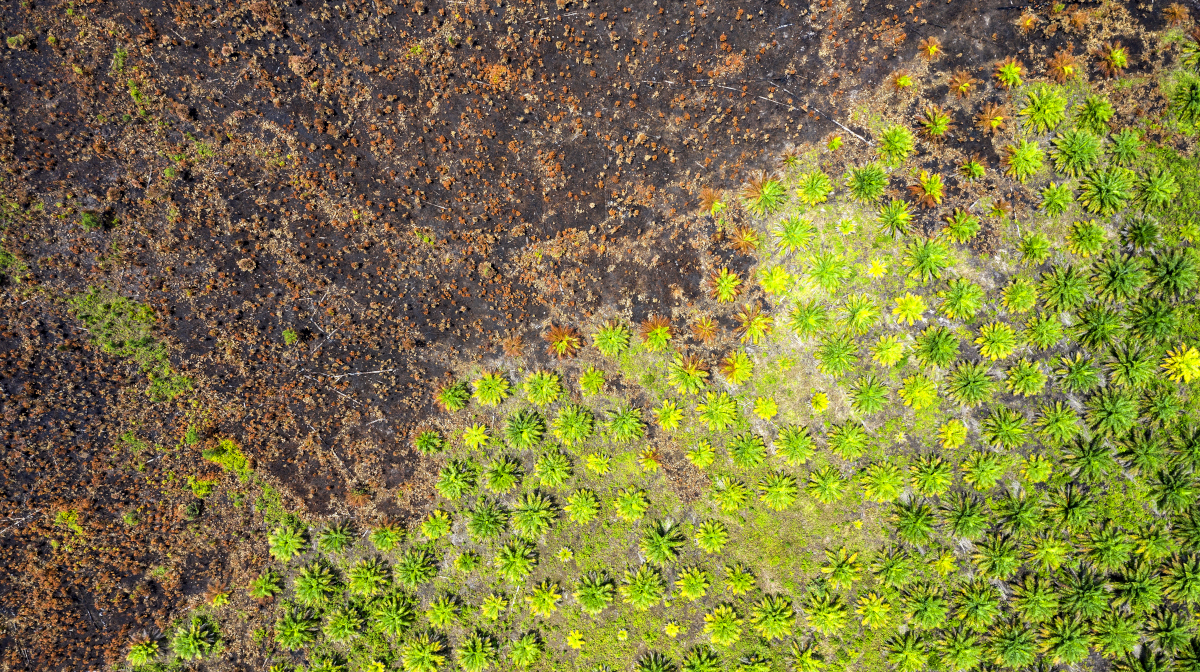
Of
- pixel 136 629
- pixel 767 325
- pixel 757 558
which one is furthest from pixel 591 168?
pixel 136 629

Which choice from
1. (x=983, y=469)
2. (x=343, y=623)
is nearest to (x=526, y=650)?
(x=343, y=623)

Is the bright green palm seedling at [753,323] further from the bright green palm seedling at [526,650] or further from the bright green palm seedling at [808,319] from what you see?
the bright green palm seedling at [526,650]

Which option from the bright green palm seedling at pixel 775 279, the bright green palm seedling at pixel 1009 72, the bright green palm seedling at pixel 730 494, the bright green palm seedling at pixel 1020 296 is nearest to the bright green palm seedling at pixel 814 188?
the bright green palm seedling at pixel 775 279

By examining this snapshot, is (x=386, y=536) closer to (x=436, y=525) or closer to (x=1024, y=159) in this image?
(x=436, y=525)

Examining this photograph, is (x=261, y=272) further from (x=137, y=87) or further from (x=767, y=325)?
(x=767, y=325)

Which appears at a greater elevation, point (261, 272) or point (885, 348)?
point (261, 272)

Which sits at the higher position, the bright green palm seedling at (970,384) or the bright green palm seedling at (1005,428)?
the bright green palm seedling at (970,384)
